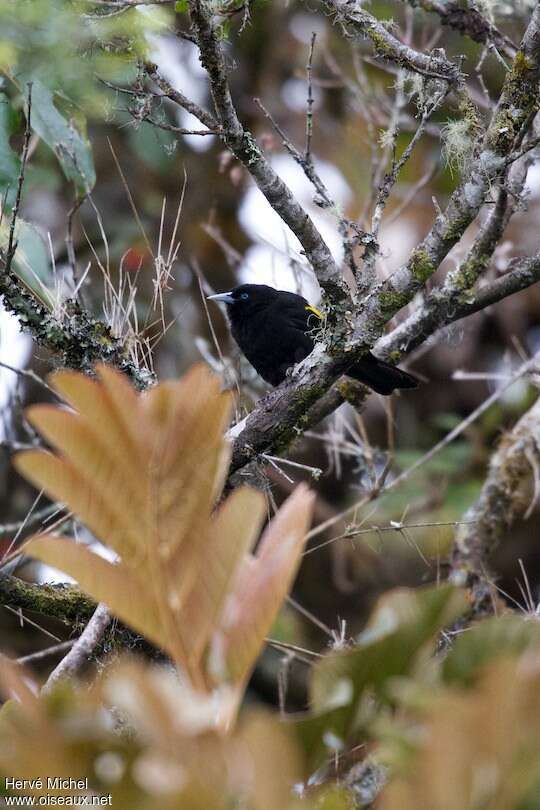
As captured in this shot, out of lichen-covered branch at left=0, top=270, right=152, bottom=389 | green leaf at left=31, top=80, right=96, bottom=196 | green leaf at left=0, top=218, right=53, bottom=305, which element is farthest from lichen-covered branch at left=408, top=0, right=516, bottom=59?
lichen-covered branch at left=0, top=270, right=152, bottom=389

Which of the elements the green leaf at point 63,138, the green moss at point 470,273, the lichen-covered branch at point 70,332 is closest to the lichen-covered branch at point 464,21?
the green moss at point 470,273

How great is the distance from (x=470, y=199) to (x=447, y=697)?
229 centimetres

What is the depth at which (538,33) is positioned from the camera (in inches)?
126

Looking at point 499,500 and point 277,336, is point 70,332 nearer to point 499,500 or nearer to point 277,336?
point 277,336

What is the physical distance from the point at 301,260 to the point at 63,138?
1.30m

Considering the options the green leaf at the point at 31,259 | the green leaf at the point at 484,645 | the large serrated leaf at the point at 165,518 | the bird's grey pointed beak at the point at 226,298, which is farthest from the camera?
the bird's grey pointed beak at the point at 226,298

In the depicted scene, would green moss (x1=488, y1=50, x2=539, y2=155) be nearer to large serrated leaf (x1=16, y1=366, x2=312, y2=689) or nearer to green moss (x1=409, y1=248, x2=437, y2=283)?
green moss (x1=409, y1=248, x2=437, y2=283)

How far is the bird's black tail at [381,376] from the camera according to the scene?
177 inches

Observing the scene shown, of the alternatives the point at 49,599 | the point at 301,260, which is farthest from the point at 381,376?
the point at 49,599

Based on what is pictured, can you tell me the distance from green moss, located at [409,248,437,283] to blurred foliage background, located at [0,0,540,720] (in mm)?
1205

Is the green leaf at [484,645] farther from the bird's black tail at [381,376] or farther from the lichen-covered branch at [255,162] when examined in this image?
the bird's black tail at [381,376]

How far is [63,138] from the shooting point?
4395 mm

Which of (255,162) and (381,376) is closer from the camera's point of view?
(255,162)

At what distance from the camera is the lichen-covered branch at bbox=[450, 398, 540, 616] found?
525 cm
